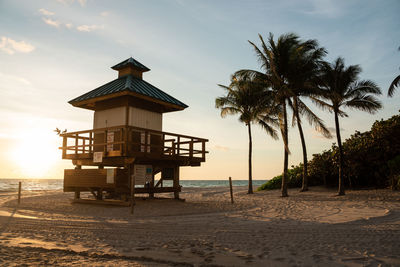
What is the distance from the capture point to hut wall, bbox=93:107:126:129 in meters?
17.0

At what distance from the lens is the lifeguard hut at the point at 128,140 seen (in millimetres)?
15617

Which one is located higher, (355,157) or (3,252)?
(355,157)

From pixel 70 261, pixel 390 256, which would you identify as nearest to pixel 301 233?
pixel 390 256

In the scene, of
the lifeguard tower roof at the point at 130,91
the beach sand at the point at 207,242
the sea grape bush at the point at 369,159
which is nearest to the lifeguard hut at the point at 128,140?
the lifeguard tower roof at the point at 130,91

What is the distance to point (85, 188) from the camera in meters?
A: 16.8

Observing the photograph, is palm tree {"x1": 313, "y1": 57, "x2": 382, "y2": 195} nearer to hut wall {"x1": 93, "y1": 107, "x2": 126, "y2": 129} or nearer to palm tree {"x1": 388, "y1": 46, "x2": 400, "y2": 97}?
palm tree {"x1": 388, "y1": 46, "x2": 400, "y2": 97}

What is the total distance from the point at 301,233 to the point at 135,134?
11.3 metres

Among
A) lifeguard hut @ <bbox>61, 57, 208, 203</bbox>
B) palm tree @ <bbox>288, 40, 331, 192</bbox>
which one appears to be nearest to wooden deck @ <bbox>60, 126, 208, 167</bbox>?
lifeguard hut @ <bbox>61, 57, 208, 203</bbox>

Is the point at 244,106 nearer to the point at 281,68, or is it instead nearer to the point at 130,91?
the point at 281,68

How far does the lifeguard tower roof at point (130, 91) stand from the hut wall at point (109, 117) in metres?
0.73

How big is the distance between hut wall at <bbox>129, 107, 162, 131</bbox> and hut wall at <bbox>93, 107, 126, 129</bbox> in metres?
0.48

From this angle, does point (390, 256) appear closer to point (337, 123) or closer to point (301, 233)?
point (301, 233)

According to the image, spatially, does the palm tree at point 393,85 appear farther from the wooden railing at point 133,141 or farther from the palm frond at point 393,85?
the wooden railing at point 133,141

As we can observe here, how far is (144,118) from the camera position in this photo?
57.7 ft
